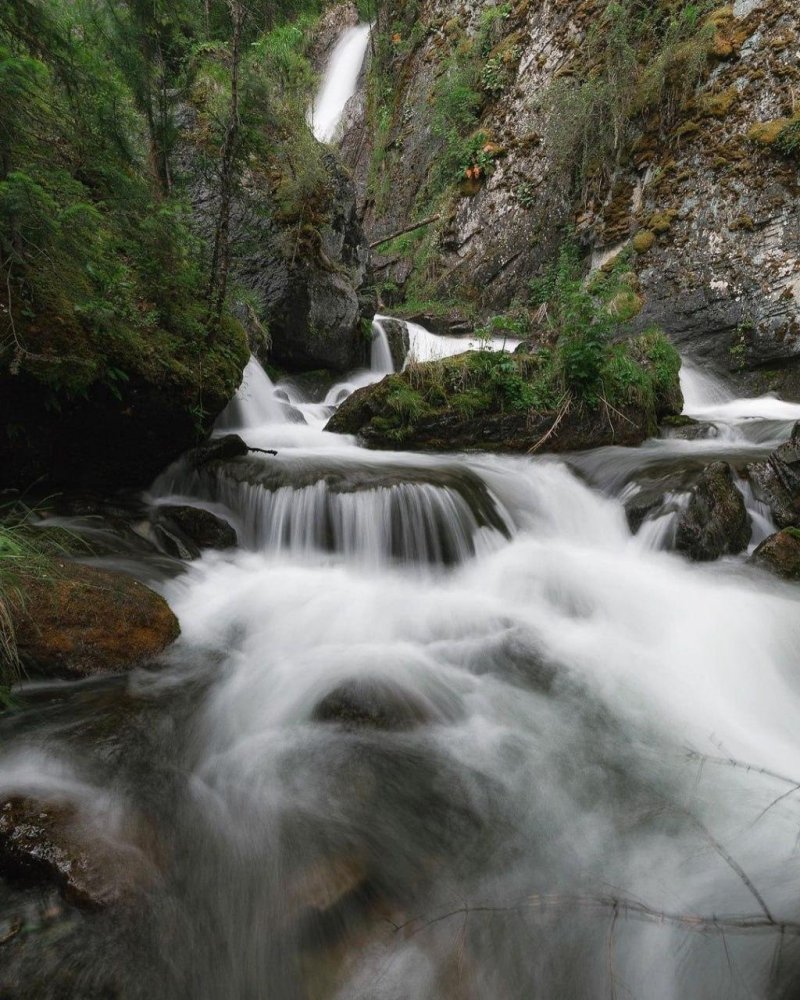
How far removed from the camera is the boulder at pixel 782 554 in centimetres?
448

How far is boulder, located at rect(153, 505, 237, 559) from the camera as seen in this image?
459 centimetres

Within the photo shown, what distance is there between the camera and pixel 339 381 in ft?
33.0

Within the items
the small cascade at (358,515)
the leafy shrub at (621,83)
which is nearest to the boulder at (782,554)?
the small cascade at (358,515)

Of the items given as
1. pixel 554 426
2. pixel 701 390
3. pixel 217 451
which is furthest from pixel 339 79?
pixel 217 451

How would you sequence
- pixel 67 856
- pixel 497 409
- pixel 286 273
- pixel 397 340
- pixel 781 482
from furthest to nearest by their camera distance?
pixel 397 340 < pixel 286 273 < pixel 497 409 < pixel 781 482 < pixel 67 856

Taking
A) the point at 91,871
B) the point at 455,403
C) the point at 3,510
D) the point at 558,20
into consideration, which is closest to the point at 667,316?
the point at 455,403

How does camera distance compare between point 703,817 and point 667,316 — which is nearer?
point 703,817

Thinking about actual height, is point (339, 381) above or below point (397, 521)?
above

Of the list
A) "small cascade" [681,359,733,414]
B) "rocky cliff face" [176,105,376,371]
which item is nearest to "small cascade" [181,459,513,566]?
"rocky cliff face" [176,105,376,371]

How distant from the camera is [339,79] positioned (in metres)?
24.9

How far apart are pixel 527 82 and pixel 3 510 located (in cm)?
1714

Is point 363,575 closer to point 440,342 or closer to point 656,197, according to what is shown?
point 440,342

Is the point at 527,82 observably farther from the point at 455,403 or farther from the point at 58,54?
the point at 58,54

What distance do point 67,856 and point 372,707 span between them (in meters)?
1.50
